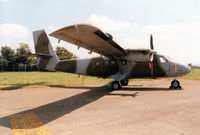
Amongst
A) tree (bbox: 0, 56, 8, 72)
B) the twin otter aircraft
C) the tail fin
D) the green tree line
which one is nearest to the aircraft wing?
the twin otter aircraft

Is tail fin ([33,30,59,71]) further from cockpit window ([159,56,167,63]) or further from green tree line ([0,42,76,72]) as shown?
green tree line ([0,42,76,72])

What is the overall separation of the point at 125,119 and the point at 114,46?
6496mm

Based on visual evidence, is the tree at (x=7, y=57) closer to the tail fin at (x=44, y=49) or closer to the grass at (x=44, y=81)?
the grass at (x=44, y=81)

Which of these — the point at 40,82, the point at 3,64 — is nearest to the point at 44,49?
the point at 40,82

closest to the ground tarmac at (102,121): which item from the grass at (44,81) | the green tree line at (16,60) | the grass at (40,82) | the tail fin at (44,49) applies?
the grass at (40,82)

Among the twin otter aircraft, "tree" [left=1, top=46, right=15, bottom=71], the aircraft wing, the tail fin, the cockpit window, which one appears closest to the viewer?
the aircraft wing

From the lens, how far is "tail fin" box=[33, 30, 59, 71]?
1631 cm

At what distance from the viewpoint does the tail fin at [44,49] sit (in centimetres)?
1631

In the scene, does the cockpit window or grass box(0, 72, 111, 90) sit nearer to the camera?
the cockpit window

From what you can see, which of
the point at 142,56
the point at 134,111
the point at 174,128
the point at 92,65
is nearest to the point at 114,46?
the point at 142,56

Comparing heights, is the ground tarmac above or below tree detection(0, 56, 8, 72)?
below

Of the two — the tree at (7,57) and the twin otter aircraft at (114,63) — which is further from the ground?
the tree at (7,57)

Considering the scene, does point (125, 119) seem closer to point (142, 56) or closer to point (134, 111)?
point (134, 111)

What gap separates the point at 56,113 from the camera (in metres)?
6.53
